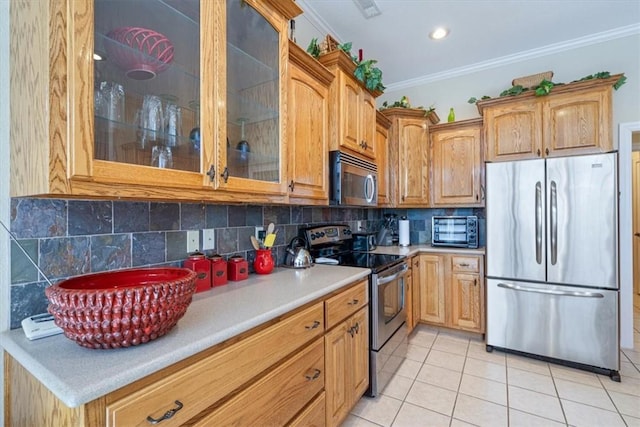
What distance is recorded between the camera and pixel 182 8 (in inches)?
44.6

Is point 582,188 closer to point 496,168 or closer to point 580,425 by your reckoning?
point 496,168

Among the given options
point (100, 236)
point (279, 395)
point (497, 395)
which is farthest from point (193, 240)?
point (497, 395)

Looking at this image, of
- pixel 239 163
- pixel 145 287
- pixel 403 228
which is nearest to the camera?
pixel 145 287

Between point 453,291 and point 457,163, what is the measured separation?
1.39 m

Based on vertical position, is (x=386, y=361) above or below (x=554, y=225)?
below

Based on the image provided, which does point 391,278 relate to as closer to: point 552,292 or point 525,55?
point 552,292

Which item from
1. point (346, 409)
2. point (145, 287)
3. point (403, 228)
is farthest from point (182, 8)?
point (403, 228)

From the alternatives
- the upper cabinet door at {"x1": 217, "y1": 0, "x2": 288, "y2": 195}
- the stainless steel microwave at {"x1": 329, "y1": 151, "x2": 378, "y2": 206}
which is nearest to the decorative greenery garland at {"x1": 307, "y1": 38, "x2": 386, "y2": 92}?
the upper cabinet door at {"x1": 217, "y1": 0, "x2": 288, "y2": 195}

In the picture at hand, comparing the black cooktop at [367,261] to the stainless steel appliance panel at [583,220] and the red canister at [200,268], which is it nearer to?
the red canister at [200,268]

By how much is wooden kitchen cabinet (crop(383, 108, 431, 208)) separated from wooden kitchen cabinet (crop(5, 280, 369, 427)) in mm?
1845

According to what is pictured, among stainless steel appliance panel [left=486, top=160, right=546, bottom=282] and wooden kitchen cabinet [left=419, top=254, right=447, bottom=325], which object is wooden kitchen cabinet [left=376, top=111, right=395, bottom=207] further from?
stainless steel appliance panel [left=486, top=160, right=546, bottom=282]

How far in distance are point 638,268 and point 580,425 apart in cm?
386

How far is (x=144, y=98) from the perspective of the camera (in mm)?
1062

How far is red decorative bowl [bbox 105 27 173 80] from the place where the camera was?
96 cm
